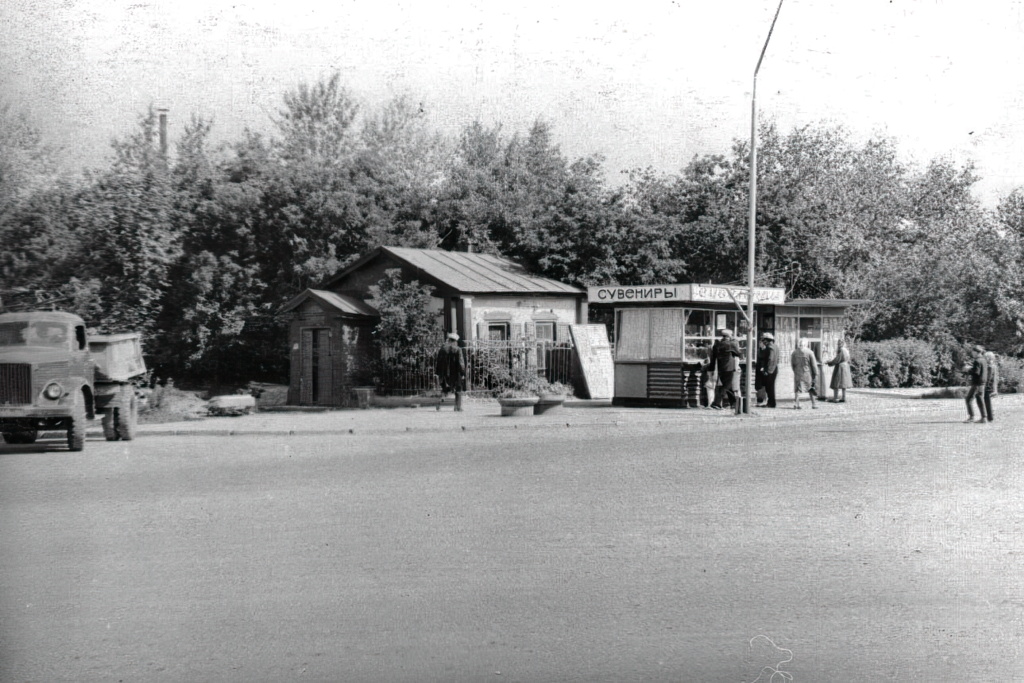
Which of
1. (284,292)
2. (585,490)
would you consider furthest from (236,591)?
(284,292)

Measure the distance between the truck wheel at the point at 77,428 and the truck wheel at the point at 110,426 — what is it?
1367 millimetres

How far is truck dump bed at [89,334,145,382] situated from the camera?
54.9 ft

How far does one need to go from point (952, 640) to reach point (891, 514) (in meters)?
4.04

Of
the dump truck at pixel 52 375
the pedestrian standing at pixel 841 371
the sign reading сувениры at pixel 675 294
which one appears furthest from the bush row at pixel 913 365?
the dump truck at pixel 52 375

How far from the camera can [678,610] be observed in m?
6.30

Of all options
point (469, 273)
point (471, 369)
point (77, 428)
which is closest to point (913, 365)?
point (469, 273)

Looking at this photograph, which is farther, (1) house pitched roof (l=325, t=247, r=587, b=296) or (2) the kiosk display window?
(1) house pitched roof (l=325, t=247, r=587, b=296)

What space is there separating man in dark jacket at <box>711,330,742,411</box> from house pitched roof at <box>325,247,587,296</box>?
332 inches

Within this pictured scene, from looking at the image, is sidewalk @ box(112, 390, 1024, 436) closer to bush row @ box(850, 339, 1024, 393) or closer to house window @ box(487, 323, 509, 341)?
house window @ box(487, 323, 509, 341)

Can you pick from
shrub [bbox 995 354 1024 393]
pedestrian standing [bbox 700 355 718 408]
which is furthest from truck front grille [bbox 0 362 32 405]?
shrub [bbox 995 354 1024 393]

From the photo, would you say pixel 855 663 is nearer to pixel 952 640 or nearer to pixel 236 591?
pixel 952 640

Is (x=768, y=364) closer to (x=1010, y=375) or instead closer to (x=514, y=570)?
(x=1010, y=375)

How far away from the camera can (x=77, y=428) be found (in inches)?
616

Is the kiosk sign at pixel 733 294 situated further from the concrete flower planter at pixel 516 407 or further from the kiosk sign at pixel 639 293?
the concrete flower planter at pixel 516 407
